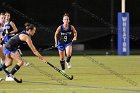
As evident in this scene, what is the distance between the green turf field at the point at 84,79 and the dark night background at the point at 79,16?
495 cm

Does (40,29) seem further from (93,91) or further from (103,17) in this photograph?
(93,91)

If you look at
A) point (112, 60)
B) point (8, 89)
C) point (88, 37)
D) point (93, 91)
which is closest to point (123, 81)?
point (93, 91)

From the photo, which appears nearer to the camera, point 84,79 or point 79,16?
Result: point 84,79

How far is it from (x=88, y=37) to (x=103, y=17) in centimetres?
122

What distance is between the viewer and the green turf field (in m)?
12.4

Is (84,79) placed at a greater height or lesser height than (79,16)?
lesser

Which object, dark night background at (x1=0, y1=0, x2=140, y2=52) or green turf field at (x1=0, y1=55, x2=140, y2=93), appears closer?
green turf field at (x1=0, y1=55, x2=140, y2=93)

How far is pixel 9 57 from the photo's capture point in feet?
45.9

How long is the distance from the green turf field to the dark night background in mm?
4952

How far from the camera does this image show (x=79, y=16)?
87.1 ft

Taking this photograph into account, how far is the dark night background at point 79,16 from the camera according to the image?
2623 cm

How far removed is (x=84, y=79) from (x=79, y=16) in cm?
1202

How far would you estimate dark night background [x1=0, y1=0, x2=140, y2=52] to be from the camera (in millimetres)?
26234

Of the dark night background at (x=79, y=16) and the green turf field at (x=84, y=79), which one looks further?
the dark night background at (x=79, y=16)
